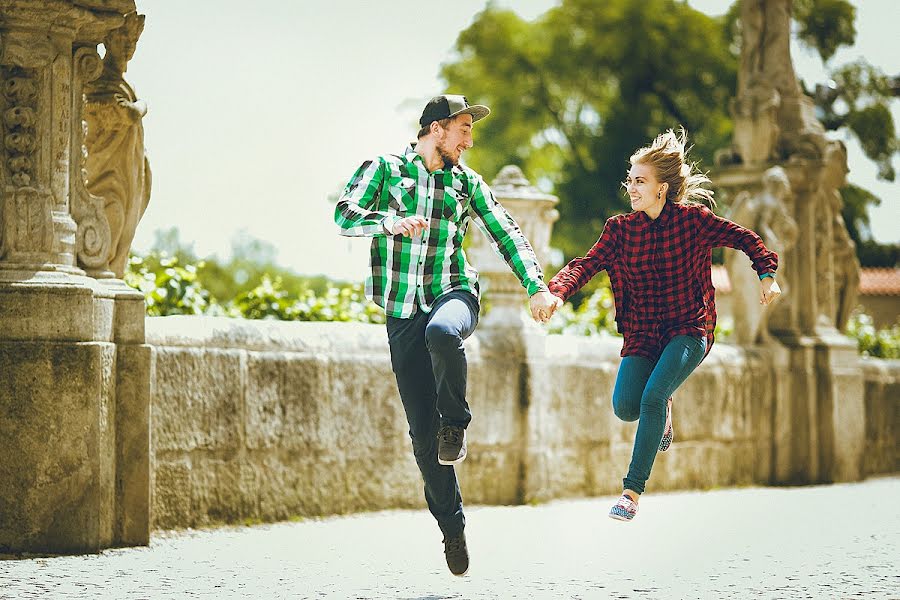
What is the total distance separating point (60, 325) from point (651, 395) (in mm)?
2897

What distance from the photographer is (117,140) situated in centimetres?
814


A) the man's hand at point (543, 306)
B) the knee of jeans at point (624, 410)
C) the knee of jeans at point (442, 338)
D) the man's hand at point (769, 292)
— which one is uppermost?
the man's hand at point (769, 292)

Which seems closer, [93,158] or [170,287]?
[93,158]

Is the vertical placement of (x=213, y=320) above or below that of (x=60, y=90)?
below

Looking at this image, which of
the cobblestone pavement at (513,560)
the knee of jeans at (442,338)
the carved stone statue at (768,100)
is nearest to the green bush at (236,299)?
the cobblestone pavement at (513,560)

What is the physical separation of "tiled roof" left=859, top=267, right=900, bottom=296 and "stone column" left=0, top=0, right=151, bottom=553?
151ft

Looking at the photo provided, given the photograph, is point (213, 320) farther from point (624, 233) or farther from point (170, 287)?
point (624, 233)

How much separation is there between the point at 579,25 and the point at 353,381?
36.1 m

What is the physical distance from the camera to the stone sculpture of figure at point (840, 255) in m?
14.1

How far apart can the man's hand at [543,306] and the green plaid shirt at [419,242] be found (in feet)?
0.20

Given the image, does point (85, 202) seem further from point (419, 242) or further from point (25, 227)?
point (419, 242)

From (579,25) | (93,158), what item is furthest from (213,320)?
(579,25)

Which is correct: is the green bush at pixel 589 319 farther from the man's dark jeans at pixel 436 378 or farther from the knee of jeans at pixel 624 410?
the man's dark jeans at pixel 436 378

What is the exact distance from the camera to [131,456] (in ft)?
24.7
